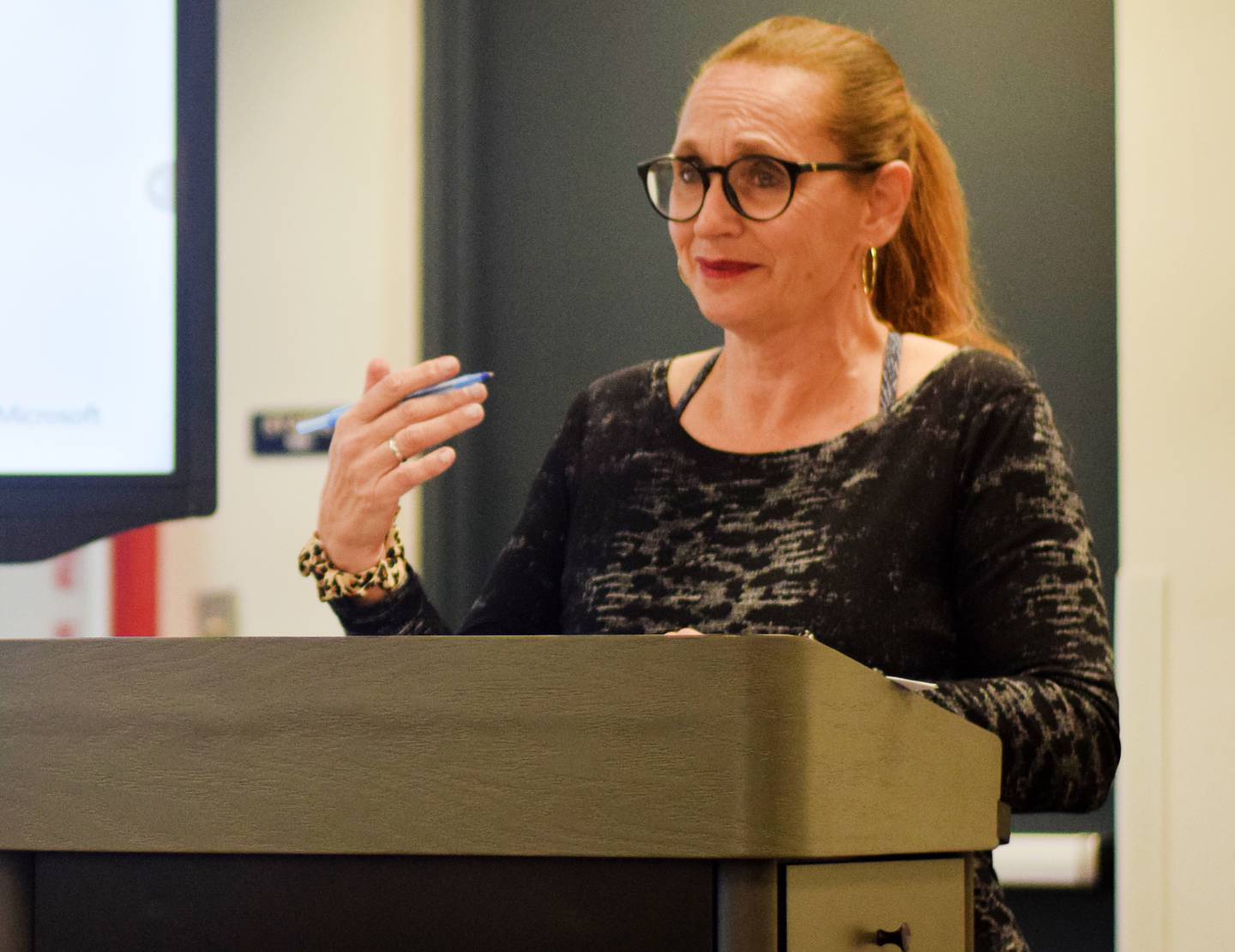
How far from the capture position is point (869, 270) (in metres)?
1.30

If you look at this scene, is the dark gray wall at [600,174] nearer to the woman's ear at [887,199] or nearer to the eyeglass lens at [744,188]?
the woman's ear at [887,199]

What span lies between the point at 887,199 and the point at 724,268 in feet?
0.63

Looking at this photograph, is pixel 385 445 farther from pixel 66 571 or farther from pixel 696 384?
pixel 66 571

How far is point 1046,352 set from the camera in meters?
1.97

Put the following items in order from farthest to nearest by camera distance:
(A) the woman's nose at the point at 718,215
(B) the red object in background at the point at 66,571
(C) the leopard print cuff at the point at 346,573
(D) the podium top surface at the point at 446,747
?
(B) the red object in background at the point at 66,571 < (A) the woman's nose at the point at 718,215 < (C) the leopard print cuff at the point at 346,573 < (D) the podium top surface at the point at 446,747

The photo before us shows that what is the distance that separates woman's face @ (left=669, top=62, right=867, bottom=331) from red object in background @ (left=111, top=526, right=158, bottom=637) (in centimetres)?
129

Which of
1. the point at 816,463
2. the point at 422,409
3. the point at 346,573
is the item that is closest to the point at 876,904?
the point at 422,409

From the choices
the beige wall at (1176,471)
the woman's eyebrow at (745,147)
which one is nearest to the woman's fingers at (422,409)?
the woman's eyebrow at (745,147)

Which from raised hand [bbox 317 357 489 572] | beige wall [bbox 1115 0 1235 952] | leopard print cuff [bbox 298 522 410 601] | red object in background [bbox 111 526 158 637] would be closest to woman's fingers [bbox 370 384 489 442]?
raised hand [bbox 317 357 489 572]

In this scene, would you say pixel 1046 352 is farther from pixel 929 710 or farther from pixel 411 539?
pixel 929 710

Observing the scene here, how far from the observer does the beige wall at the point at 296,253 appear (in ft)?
7.14

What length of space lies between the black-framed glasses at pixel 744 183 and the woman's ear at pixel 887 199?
2.5 inches

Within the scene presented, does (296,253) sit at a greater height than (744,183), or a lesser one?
greater

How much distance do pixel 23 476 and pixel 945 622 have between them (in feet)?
2.12
